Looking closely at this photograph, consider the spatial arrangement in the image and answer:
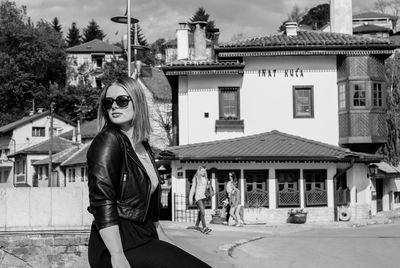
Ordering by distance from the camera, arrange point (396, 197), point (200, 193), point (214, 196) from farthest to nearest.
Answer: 1. point (396, 197)
2. point (214, 196)
3. point (200, 193)

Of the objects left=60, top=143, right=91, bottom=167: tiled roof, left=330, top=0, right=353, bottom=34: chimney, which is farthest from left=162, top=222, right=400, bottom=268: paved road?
left=60, top=143, right=91, bottom=167: tiled roof

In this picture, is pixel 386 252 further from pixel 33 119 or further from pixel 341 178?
pixel 33 119

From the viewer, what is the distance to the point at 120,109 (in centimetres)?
389

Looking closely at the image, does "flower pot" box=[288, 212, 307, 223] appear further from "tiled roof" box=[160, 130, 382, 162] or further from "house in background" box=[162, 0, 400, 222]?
"house in background" box=[162, 0, 400, 222]

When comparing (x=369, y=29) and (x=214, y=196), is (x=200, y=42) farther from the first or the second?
(x=369, y=29)

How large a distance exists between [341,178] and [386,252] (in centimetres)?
1221

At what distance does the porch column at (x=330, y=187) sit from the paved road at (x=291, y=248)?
4.47m

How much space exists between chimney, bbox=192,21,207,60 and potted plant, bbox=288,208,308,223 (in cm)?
917

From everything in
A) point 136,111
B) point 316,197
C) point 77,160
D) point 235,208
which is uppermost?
point 136,111

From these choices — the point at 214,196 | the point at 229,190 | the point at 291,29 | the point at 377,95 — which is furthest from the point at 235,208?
the point at 291,29

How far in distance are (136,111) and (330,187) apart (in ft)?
76.6

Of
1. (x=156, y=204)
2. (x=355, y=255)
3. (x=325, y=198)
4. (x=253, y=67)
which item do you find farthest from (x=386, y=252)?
(x=253, y=67)

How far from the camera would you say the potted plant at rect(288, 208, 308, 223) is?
2548 centimetres

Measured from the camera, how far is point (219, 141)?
28359 millimetres
